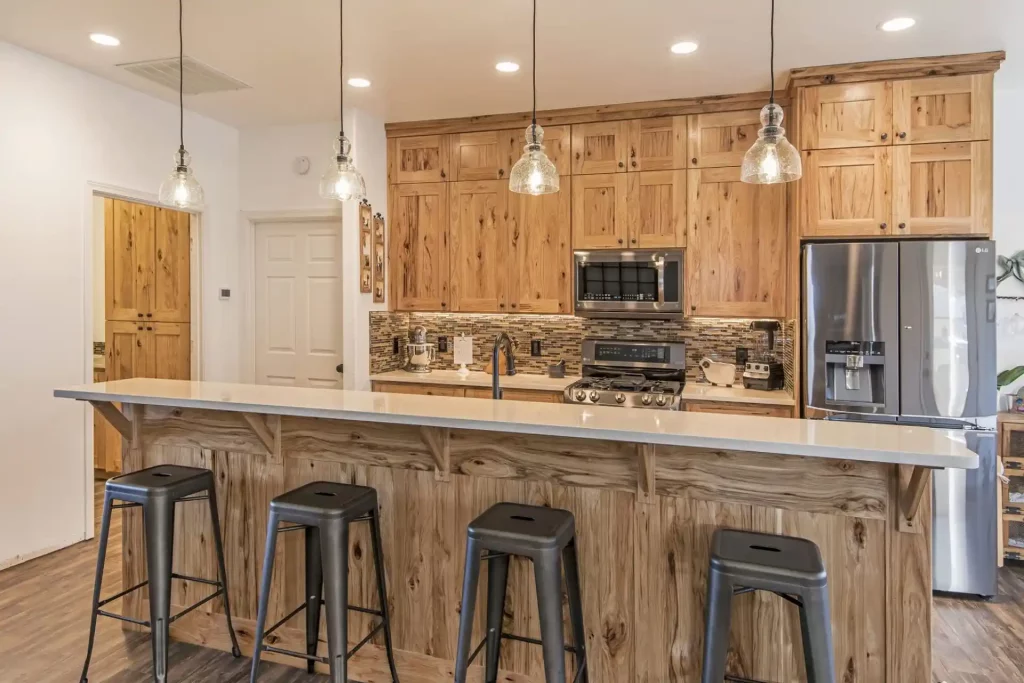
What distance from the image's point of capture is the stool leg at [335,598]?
206cm

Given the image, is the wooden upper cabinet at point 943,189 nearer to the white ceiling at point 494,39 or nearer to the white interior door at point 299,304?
the white ceiling at point 494,39

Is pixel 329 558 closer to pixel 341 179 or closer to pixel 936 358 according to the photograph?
pixel 341 179

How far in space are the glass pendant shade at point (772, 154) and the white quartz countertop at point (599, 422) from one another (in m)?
0.80

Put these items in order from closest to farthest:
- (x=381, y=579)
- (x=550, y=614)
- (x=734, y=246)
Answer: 1. (x=550, y=614)
2. (x=381, y=579)
3. (x=734, y=246)

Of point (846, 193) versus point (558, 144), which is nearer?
point (846, 193)

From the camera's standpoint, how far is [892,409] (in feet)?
11.1

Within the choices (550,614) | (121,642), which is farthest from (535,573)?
(121,642)

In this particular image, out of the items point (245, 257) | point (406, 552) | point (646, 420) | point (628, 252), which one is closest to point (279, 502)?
point (406, 552)

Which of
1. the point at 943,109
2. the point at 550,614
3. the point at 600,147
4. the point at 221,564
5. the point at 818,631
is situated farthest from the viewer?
the point at 600,147

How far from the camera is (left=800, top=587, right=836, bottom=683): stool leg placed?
1.67 meters

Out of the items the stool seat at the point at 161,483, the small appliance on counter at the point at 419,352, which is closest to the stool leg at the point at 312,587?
the stool seat at the point at 161,483

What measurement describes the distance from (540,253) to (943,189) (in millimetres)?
2352

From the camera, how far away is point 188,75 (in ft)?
12.4

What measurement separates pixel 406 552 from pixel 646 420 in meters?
1.04
